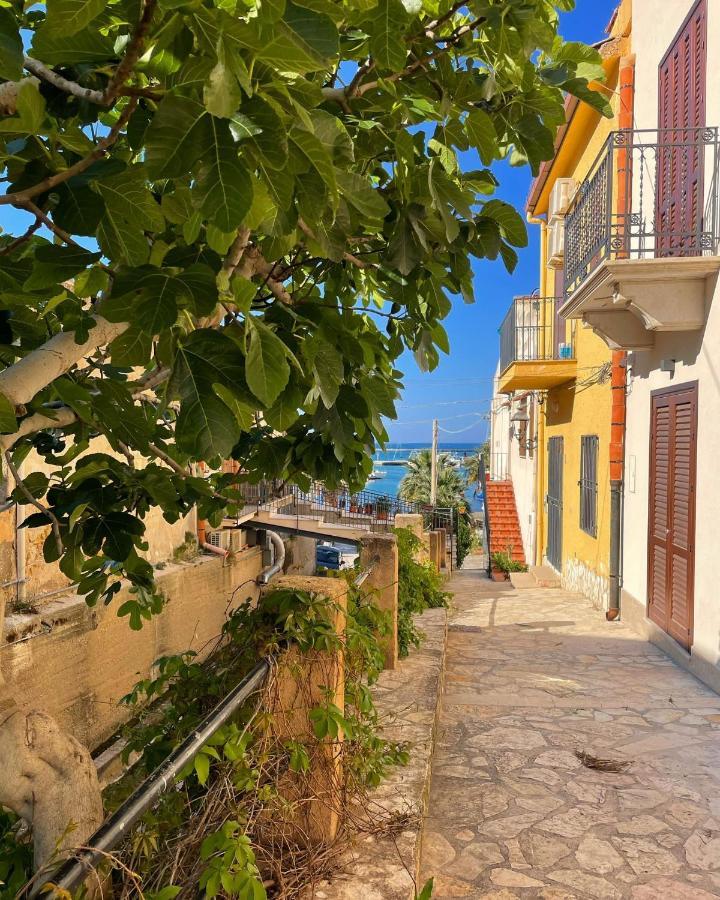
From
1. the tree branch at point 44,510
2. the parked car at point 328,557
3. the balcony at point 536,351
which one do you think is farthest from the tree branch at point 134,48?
the parked car at point 328,557

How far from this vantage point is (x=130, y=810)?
5.26 ft

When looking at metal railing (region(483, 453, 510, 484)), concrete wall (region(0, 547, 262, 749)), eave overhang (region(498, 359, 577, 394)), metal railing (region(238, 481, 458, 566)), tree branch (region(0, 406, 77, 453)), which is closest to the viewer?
tree branch (region(0, 406, 77, 453))

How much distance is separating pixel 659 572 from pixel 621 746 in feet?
10.6

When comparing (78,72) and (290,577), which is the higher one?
(78,72)

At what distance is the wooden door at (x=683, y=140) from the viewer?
20.6ft

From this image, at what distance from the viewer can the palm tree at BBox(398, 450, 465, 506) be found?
37.6 meters

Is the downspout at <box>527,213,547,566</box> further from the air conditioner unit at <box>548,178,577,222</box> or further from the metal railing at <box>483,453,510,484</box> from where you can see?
the metal railing at <box>483,453,510,484</box>

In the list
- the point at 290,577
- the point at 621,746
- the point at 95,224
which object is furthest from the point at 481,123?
the point at 621,746

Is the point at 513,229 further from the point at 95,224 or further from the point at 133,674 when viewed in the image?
the point at 133,674

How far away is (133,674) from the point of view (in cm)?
1200

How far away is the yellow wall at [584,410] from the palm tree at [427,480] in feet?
75.2

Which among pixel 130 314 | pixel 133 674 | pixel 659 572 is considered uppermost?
pixel 130 314

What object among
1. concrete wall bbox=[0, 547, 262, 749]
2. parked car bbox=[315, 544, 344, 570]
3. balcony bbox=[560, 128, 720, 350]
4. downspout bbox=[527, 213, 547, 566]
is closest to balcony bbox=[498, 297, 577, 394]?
downspout bbox=[527, 213, 547, 566]

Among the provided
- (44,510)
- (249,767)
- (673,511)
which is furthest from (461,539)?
(44,510)
